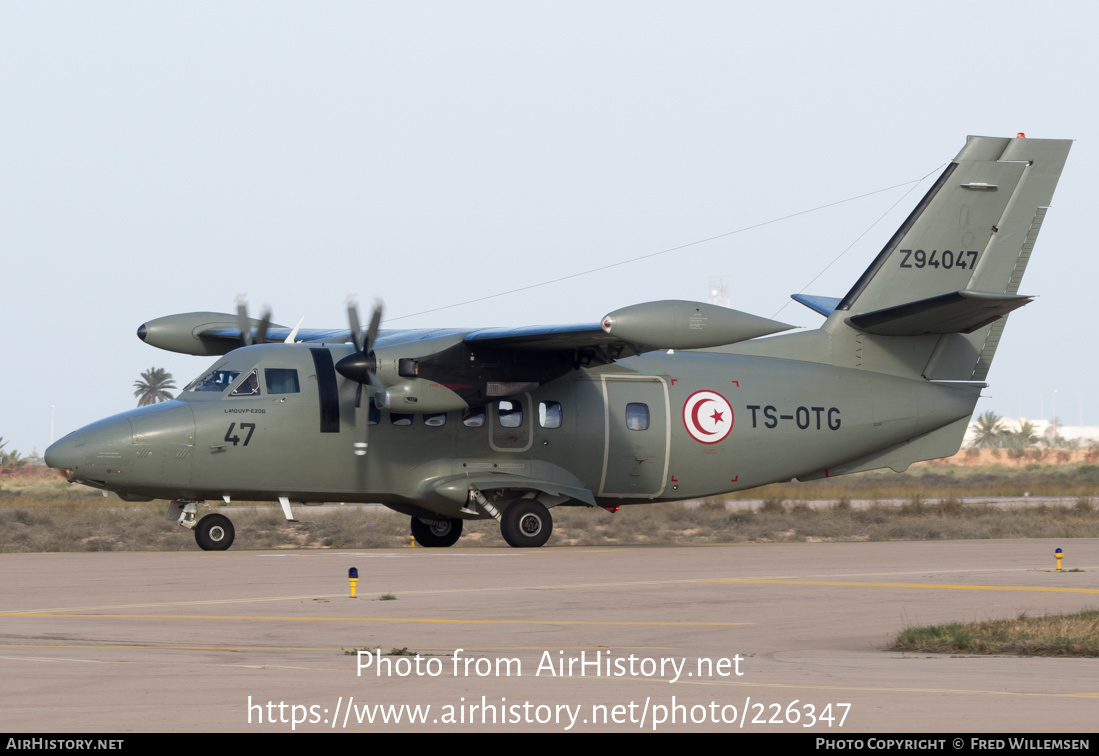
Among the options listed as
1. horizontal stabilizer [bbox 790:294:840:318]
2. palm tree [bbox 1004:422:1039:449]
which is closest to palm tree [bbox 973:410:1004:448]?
palm tree [bbox 1004:422:1039:449]

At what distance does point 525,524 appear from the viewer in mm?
23109

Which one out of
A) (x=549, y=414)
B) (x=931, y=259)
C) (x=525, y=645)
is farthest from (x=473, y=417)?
(x=525, y=645)

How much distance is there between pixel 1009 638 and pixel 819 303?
56.0 ft

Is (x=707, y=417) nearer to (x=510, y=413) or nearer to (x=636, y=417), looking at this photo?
(x=636, y=417)

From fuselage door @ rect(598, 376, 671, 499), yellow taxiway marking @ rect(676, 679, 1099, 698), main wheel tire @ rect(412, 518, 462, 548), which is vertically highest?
fuselage door @ rect(598, 376, 671, 499)

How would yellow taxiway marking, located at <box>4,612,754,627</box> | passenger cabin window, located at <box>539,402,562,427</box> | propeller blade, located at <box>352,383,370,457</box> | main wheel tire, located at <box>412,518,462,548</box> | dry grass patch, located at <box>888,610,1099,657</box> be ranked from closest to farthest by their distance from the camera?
dry grass patch, located at <box>888,610,1099,657</box>, yellow taxiway marking, located at <box>4,612,754,627</box>, propeller blade, located at <box>352,383,370,457</box>, passenger cabin window, located at <box>539,402,562,427</box>, main wheel tire, located at <box>412,518,462,548</box>

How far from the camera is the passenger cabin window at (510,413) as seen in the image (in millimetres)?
23297

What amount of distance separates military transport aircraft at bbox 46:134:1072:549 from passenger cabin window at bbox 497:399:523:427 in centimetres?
3

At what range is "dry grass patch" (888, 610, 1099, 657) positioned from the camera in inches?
416

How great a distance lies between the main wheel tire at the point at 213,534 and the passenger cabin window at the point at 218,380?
6.90ft

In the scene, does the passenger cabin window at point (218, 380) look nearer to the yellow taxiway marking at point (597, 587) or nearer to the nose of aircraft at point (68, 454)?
the nose of aircraft at point (68, 454)

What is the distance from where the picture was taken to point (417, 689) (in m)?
8.32

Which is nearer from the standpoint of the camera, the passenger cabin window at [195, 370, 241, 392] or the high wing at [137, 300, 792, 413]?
the high wing at [137, 300, 792, 413]

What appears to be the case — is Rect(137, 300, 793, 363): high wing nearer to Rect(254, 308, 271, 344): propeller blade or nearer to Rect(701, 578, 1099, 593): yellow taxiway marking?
Rect(254, 308, 271, 344): propeller blade
